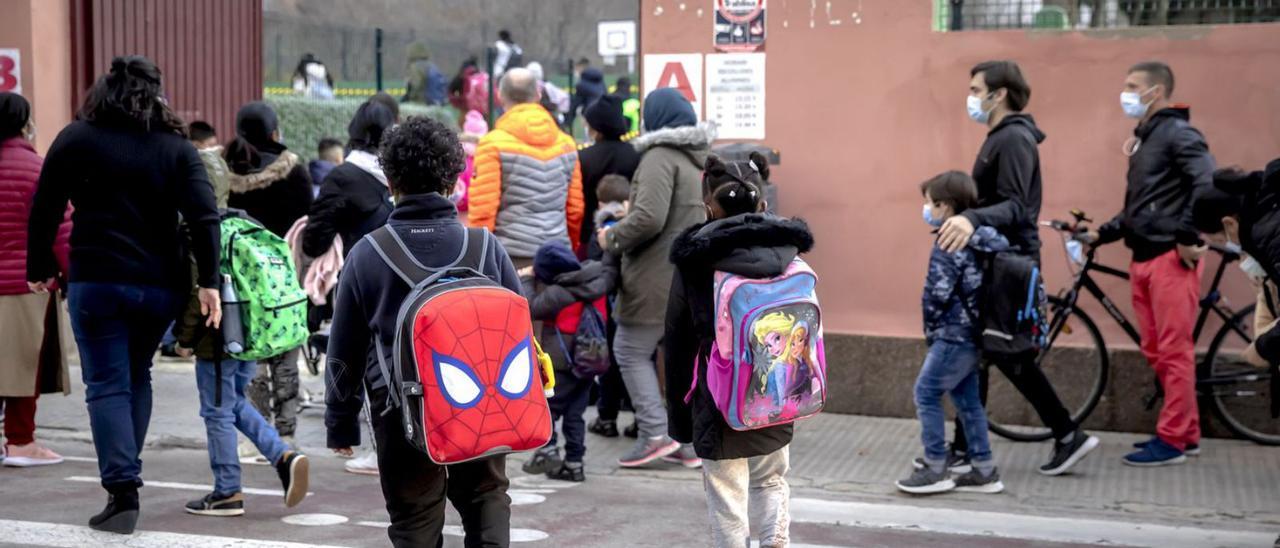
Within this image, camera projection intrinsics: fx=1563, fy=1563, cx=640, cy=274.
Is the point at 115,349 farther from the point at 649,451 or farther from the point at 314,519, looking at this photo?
the point at 649,451

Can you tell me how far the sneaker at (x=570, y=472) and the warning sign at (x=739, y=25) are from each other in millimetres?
2943

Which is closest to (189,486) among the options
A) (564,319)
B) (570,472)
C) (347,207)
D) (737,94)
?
(347,207)

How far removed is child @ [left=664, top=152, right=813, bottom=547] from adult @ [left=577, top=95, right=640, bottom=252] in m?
3.19

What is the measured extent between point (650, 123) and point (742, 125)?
1468mm

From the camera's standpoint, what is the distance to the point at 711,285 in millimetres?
5266

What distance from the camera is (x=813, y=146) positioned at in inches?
365

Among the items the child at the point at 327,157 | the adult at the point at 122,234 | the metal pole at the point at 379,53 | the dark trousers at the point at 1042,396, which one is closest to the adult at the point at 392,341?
the adult at the point at 122,234

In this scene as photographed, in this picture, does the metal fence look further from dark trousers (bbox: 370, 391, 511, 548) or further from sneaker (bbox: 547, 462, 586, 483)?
dark trousers (bbox: 370, 391, 511, 548)

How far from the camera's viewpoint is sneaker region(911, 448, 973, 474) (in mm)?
7465

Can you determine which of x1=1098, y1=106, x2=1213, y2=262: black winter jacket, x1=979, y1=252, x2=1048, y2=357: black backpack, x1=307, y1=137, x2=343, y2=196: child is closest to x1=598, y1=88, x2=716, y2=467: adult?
x1=979, y1=252, x2=1048, y2=357: black backpack

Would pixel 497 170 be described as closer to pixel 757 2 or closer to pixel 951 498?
pixel 757 2

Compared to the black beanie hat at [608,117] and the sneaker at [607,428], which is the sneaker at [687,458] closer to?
the sneaker at [607,428]

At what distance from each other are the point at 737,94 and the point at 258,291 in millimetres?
3716

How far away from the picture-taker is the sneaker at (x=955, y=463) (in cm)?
746
